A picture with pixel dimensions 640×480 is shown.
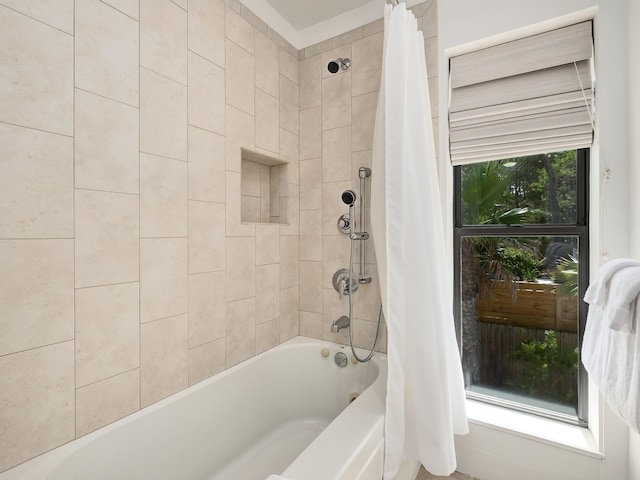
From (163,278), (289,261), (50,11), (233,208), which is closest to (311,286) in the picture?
(289,261)

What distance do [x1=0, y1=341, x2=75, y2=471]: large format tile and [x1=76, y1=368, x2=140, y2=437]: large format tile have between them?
0.03 m

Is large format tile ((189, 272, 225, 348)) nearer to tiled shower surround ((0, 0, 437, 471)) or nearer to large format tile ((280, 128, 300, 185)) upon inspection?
tiled shower surround ((0, 0, 437, 471))

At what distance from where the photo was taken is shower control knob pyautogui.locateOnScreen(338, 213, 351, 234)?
1953mm

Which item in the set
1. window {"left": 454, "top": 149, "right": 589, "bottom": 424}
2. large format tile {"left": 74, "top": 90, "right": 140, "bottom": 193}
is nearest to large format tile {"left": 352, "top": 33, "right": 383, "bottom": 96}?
window {"left": 454, "top": 149, "right": 589, "bottom": 424}

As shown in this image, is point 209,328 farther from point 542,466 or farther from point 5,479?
point 542,466

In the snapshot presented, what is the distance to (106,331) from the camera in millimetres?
1185

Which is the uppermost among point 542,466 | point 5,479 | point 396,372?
point 396,372

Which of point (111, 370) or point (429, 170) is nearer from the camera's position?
point (111, 370)

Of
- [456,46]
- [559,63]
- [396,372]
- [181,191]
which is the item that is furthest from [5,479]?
[559,63]

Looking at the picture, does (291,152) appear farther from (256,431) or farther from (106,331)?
(256,431)

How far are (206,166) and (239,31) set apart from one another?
830mm

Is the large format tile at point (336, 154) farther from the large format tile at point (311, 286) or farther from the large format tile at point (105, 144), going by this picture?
the large format tile at point (105, 144)

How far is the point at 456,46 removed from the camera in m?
1.68

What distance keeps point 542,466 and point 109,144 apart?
2.39 meters
